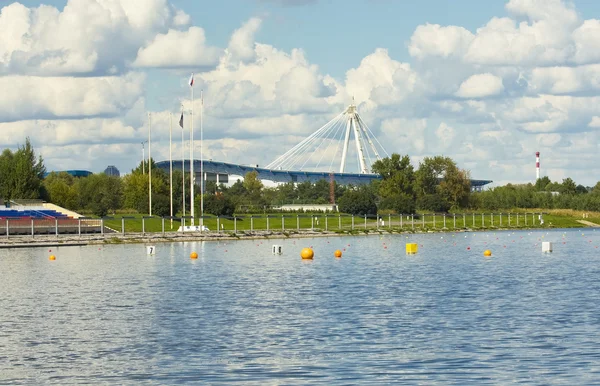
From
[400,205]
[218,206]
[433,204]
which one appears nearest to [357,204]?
[400,205]

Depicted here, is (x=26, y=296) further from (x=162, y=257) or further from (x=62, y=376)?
(x=162, y=257)

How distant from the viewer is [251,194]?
646 feet

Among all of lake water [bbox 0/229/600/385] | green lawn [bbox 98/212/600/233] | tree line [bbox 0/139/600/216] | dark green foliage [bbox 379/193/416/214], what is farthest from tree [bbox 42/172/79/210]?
lake water [bbox 0/229/600/385]

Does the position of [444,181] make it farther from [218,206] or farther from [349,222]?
[218,206]

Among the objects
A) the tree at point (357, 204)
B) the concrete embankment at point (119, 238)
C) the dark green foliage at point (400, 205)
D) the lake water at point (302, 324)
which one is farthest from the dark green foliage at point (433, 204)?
the lake water at point (302, 324)

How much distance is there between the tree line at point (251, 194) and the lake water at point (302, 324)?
66.2 meters

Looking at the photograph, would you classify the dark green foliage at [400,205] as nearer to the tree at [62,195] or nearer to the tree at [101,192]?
the tree at [101,192]

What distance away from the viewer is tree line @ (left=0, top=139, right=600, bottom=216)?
12288cm

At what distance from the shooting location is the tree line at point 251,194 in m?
123

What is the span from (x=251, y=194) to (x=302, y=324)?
546ft

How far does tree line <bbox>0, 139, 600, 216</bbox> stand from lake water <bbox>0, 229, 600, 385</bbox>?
66206 mm

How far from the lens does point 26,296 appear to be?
4112cm

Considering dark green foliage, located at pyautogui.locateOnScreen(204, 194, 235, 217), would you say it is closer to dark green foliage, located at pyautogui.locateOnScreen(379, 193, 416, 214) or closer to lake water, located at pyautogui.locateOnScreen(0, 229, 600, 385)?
dark green foliage, located at pyautogui.locateOnScreen(379, 193, 416, 214)

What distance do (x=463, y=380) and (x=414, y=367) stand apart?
6.04ft
